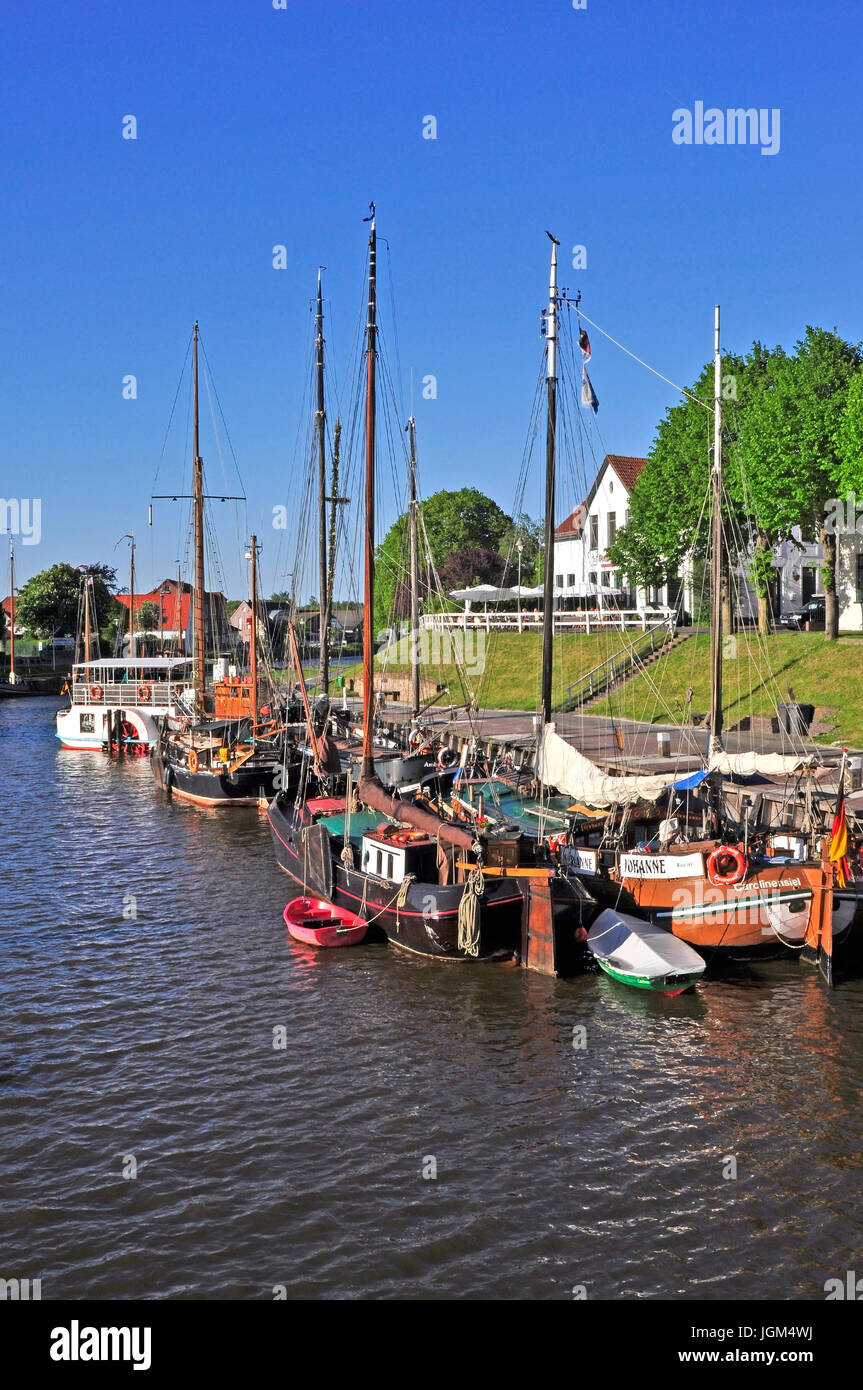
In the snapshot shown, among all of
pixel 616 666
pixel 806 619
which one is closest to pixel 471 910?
pixel 616 666

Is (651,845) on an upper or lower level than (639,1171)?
upper

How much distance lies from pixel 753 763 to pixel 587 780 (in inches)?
179

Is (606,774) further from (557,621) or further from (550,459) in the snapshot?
(557,621)

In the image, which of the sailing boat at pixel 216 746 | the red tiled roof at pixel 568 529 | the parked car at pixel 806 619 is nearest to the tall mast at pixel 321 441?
the sailing boat at pixel 216 746


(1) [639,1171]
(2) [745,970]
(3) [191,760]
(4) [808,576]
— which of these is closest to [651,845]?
(2) [745,970]

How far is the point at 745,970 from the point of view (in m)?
24.1

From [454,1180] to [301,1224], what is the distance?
230cm

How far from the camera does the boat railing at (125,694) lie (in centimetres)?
7062

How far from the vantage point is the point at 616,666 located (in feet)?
206

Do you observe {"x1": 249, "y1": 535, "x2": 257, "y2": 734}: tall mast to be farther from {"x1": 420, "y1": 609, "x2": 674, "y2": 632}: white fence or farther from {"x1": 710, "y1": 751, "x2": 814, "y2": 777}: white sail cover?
{"x1": 710, "y1": 751, "x2": 814, "y2": 777}: white sail cover

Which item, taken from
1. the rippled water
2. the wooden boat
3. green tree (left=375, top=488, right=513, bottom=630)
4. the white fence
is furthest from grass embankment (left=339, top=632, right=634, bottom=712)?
green tree (left=375, top=488, right=513, bottom=630)

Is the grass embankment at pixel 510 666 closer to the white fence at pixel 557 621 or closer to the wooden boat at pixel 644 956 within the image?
the white fence at pixel 557 621

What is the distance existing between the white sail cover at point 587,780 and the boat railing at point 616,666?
29.8 meters
